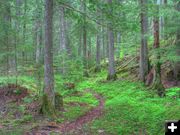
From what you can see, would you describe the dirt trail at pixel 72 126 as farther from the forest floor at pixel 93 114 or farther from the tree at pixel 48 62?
the tree at pixel 48 62

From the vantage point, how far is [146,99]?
14.4 m

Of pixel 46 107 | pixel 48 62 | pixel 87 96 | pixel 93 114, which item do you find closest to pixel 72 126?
pixel 46 107

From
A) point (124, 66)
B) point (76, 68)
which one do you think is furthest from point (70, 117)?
point (124, 66)

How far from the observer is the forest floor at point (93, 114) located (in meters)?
9.77

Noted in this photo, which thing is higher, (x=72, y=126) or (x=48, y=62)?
(x=48, y=62)

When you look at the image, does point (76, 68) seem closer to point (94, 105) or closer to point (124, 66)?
point (94, 105)

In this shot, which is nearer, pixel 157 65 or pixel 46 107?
pixel 46 107

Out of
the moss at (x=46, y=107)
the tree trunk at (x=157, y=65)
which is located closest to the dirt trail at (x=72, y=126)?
the moss at (x=46, y=107)

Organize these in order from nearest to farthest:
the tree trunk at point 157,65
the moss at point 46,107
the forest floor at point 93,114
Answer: the forest floor at point 93,114 → the moss at point 46,107 → the tree trunk at point 157,65

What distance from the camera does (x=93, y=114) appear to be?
487 inches

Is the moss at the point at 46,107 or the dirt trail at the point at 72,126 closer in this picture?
the dirt trail at the point at 72,126

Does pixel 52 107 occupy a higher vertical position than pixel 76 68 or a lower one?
lower

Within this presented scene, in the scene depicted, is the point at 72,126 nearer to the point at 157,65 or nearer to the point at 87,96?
the point at 157,65

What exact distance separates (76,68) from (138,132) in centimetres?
983
